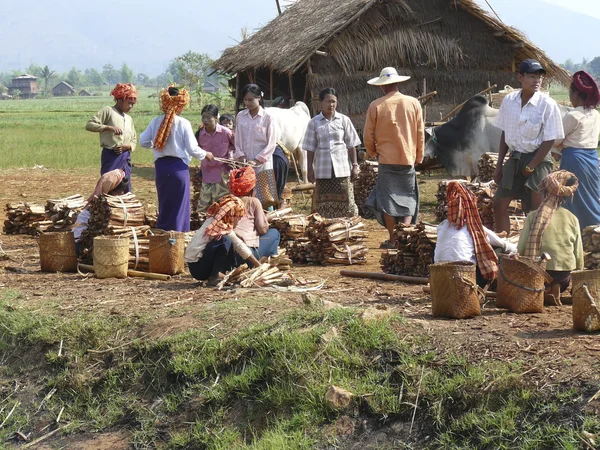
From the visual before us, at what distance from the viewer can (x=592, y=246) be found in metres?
7.04

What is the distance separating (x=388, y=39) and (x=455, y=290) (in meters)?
13.9

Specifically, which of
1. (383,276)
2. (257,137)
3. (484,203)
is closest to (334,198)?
(257,137)

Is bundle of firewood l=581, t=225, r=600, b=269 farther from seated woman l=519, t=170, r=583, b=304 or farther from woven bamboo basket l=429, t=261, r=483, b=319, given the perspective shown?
woven bamboo basket l=429, t=261, r=483, b=319

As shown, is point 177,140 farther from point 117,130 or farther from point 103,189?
point 117,130

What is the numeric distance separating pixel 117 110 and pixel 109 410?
474 cm

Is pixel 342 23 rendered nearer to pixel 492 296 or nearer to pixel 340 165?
pixel 340 165

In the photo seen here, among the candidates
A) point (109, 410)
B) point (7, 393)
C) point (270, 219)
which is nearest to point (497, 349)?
point (109, 410)

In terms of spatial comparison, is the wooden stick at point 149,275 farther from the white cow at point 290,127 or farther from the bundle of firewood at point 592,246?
the white cow at point 290,127

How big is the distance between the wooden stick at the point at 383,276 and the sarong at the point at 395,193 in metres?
1.40

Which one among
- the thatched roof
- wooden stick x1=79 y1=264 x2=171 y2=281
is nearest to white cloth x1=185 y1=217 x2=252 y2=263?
wooden stick x1=79 y1=264 x2=171 y2=281

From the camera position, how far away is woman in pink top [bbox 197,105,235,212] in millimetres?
10805

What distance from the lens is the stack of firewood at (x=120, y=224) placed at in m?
8.62

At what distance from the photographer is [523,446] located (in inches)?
167

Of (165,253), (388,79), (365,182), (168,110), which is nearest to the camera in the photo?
(165,253)
